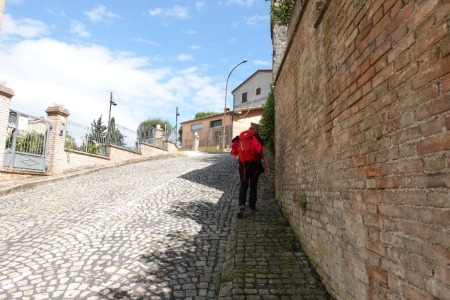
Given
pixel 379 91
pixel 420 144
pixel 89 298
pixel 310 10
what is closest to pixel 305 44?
pixel 310 10

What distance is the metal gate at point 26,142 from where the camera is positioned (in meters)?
10.5

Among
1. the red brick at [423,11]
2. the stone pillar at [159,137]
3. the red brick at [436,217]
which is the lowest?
the red brick at [436,217]

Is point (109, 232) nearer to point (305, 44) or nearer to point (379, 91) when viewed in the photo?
point (305, 44)

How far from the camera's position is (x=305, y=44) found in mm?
4289

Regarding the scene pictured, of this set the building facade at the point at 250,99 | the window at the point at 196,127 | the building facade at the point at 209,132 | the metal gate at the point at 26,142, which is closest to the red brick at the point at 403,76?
the metal gate at the point at 26,142

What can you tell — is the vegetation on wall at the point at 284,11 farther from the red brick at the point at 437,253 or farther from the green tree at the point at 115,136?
the green tree at the point at 115,136

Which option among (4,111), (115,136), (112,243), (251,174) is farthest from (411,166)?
(115,136)

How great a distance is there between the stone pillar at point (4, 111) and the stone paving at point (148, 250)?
2.67m

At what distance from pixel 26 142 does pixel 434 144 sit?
12635 mm

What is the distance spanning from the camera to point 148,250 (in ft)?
14.8

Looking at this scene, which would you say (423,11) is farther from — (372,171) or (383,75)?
(372,171)

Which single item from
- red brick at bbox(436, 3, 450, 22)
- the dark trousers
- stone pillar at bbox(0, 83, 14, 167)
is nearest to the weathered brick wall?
red brick at bbox(436, 3, 450, 22)

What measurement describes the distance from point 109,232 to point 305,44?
170 inches

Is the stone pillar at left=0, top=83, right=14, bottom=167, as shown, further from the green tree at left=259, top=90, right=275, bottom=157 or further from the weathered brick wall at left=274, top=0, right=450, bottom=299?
the weathered brick wall at left=274, top=0, right=450, bottom=299
